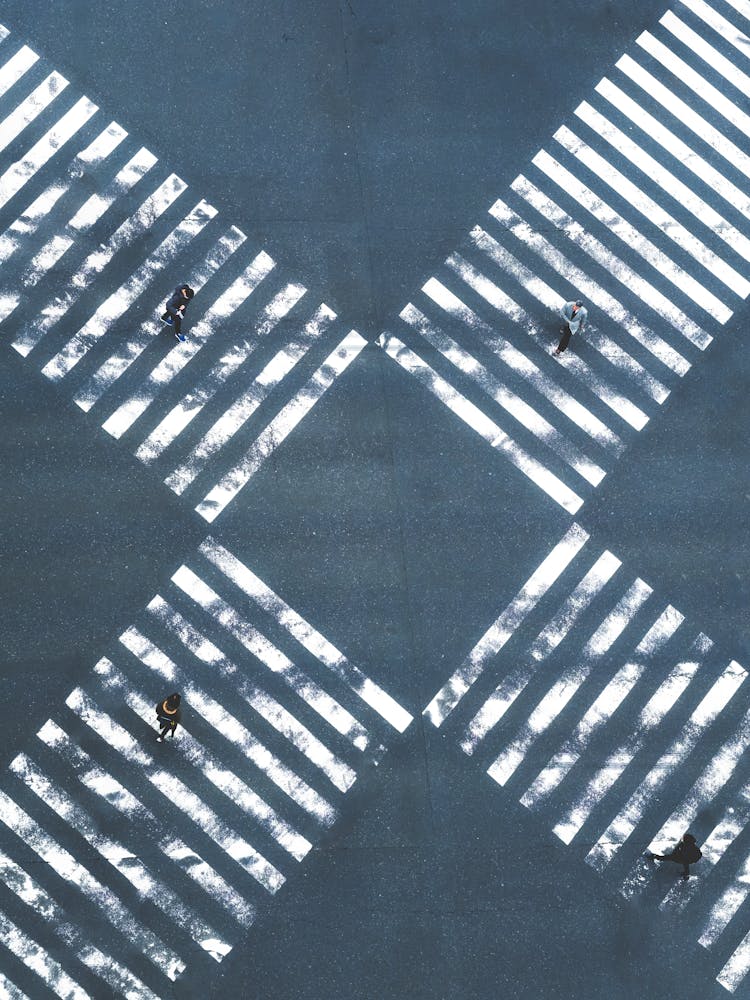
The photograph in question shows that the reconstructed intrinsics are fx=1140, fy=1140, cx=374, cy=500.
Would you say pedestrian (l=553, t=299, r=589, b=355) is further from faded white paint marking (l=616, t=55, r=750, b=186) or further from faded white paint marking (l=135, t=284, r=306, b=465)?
faded white paint marking (l=135, t=284, r=306, b=465)

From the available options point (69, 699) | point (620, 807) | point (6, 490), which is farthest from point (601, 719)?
point (6, 490)

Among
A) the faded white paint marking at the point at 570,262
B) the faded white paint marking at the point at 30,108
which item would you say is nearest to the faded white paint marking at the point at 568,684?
the faded white paint marking at the point at 570,262

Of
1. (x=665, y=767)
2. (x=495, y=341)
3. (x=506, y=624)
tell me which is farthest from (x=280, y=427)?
(x=665, y=767)

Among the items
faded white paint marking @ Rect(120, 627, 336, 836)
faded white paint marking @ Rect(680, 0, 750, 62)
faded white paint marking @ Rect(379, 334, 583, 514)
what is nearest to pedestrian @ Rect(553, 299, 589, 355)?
faded white paint marking @ Rect(379, 334, 583, 514)

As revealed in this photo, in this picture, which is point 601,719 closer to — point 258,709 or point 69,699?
point 258,709

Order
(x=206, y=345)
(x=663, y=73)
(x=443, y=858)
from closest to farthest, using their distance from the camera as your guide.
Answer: (x=443, y=858)
(x=206, y=345)
(x=663, y=73)
